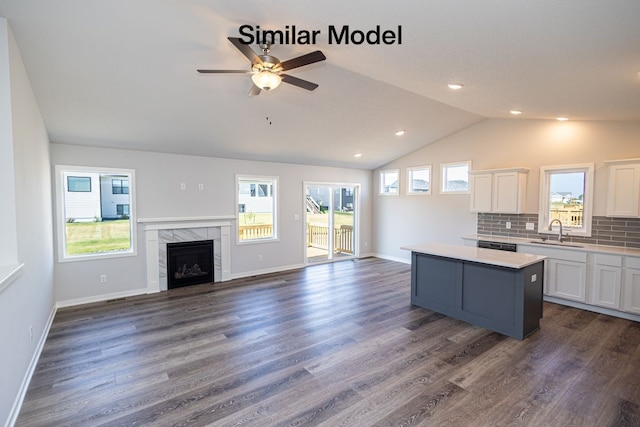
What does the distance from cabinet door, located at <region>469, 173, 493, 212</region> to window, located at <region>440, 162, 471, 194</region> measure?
1.58ft

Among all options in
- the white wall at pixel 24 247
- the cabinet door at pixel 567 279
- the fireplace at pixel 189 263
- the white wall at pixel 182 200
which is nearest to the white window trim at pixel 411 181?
the white wall at pixel 182 200

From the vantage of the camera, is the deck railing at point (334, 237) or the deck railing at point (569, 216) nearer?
the deck railing at point (569, 216)

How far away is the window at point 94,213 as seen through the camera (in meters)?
4.62

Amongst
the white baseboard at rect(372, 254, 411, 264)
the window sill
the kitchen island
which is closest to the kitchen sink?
the kitchen island

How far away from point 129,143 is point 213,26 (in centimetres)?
313

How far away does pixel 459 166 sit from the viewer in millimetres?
6484

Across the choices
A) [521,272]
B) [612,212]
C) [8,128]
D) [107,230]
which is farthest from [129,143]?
[612,212]

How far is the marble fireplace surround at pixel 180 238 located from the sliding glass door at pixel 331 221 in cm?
217

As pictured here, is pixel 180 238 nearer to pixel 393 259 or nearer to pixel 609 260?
pixel 393 259

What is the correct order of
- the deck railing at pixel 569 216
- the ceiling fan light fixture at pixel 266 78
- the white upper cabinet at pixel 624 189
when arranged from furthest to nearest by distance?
the deck railing at pixel 569 216 < the white upper cabinet at pixel 624 189 < the ceiling fan light fixture at pixel 266 78

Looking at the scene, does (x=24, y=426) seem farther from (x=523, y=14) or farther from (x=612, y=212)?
(x=612, y=212)

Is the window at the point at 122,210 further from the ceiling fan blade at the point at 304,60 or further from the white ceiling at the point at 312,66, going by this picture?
the ceiling fan blade at the point at 304,60

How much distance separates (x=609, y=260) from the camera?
4.13 meters

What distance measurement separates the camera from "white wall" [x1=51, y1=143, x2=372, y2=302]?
4.72 m
